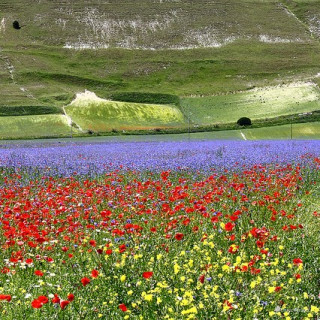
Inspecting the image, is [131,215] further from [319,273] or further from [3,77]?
[3,77]

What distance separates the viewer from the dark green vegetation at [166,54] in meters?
90.5

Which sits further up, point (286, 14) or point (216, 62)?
point (286, 14)

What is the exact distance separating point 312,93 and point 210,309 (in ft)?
296

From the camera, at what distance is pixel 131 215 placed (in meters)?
8.62

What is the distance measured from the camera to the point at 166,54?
131m

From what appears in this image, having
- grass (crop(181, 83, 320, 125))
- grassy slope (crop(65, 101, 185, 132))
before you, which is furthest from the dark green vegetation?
grassy slope (crop(65, 101, 185, 132))

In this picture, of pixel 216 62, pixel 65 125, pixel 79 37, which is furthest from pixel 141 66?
pixel 65 125

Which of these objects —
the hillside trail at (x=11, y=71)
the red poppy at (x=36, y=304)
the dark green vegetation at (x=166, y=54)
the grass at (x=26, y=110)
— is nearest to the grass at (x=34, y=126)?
the grass at (x=26, y=110)

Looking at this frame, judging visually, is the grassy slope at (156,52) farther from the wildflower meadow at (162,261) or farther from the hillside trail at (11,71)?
the wildflower meadow at (162,261)

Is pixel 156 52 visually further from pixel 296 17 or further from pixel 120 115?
pixel 296 17

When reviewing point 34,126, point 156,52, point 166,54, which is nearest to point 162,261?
point 34,126

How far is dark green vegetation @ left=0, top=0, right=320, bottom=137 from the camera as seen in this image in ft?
297

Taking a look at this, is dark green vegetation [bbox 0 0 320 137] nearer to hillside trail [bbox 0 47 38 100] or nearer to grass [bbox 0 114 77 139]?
hillside trail [bbox 0 47 38 100]

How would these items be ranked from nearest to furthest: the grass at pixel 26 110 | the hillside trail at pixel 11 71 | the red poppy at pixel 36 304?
1. the red poppy at pixel 36 304
2. the grass at pixel 26 110
3. the hillside trail at pixel 11 71
